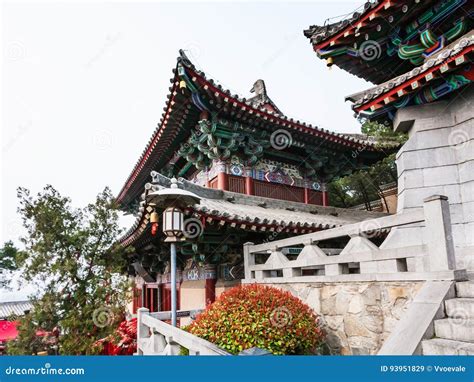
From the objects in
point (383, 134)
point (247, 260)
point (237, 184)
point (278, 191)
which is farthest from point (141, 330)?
point (383, 134)

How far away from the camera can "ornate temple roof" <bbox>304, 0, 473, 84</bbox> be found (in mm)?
6102

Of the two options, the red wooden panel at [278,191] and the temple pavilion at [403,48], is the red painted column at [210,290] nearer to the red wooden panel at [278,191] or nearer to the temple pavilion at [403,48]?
the red wooden panel at [278,191]

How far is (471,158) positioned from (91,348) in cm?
731

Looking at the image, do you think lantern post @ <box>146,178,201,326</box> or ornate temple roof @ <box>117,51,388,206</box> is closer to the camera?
lantern post @ <box>146,178,201,326</box>

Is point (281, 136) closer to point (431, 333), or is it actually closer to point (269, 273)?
point (269, 273)

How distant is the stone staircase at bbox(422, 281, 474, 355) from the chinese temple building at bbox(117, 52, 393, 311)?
3.68m

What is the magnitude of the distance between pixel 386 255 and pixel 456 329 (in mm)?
1308

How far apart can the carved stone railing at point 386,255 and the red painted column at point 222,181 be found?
9.04ft

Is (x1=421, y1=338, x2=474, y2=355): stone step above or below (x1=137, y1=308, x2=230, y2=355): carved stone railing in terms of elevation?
above

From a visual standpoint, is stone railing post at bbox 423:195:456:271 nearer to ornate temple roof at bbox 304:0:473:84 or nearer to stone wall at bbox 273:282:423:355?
stone wall at bbox 273:282:423:355

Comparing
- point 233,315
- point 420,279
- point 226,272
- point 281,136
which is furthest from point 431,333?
point 281,136

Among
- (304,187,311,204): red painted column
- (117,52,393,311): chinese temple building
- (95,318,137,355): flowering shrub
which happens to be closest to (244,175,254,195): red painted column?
(117,52,393,311): chinese temple building

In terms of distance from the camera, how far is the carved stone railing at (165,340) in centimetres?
396

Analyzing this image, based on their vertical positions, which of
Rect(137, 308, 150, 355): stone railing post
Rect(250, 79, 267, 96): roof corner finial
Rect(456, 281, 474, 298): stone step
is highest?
Rect(250, 79, 267, 96): roof corner finial
